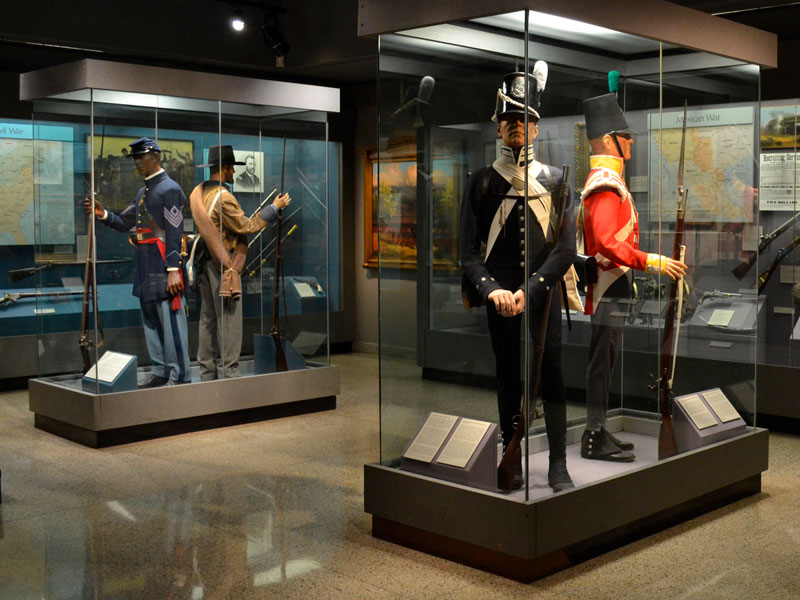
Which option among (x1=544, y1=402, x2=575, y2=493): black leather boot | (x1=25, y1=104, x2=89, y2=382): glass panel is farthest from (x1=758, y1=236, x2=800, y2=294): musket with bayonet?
(x1=25, y1=104, x2=89, y2=382): glass panel

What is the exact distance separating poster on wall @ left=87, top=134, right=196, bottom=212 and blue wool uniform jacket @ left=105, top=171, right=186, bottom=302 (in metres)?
0.06

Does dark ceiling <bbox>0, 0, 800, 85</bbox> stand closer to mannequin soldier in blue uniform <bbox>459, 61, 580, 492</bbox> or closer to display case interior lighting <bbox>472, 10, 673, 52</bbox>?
display case interior lighting <bbox>472, 10, 673, 52</bbox>

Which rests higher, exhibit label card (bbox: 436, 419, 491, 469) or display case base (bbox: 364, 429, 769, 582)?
exhibit label card (bbox: 436, 419, 491, 469)

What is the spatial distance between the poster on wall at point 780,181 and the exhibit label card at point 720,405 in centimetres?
220

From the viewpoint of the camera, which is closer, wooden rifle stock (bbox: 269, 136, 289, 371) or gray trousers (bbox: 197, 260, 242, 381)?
gray trousers (bbox: 197, 260, 242, 381)

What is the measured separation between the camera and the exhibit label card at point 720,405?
4.99 metres

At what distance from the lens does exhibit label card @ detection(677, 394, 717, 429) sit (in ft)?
15.9

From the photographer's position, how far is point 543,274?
3.90 meters

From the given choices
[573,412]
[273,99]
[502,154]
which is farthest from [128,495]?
[273,99]

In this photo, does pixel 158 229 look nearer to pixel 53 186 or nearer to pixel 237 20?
pixel 53 186

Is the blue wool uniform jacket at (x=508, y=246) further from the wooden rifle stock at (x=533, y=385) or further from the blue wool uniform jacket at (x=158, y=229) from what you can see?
the blue wool uniform jacket at (x=158, y=229)

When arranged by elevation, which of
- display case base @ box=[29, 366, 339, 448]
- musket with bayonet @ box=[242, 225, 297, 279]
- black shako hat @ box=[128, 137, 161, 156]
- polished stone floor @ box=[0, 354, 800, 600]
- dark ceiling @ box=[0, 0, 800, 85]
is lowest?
polished stone floor @ box=[0, 354, 800, 600]

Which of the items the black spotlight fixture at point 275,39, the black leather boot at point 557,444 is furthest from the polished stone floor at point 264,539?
the black spotlight fixture at point 275,39

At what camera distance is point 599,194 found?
443 centimetres
